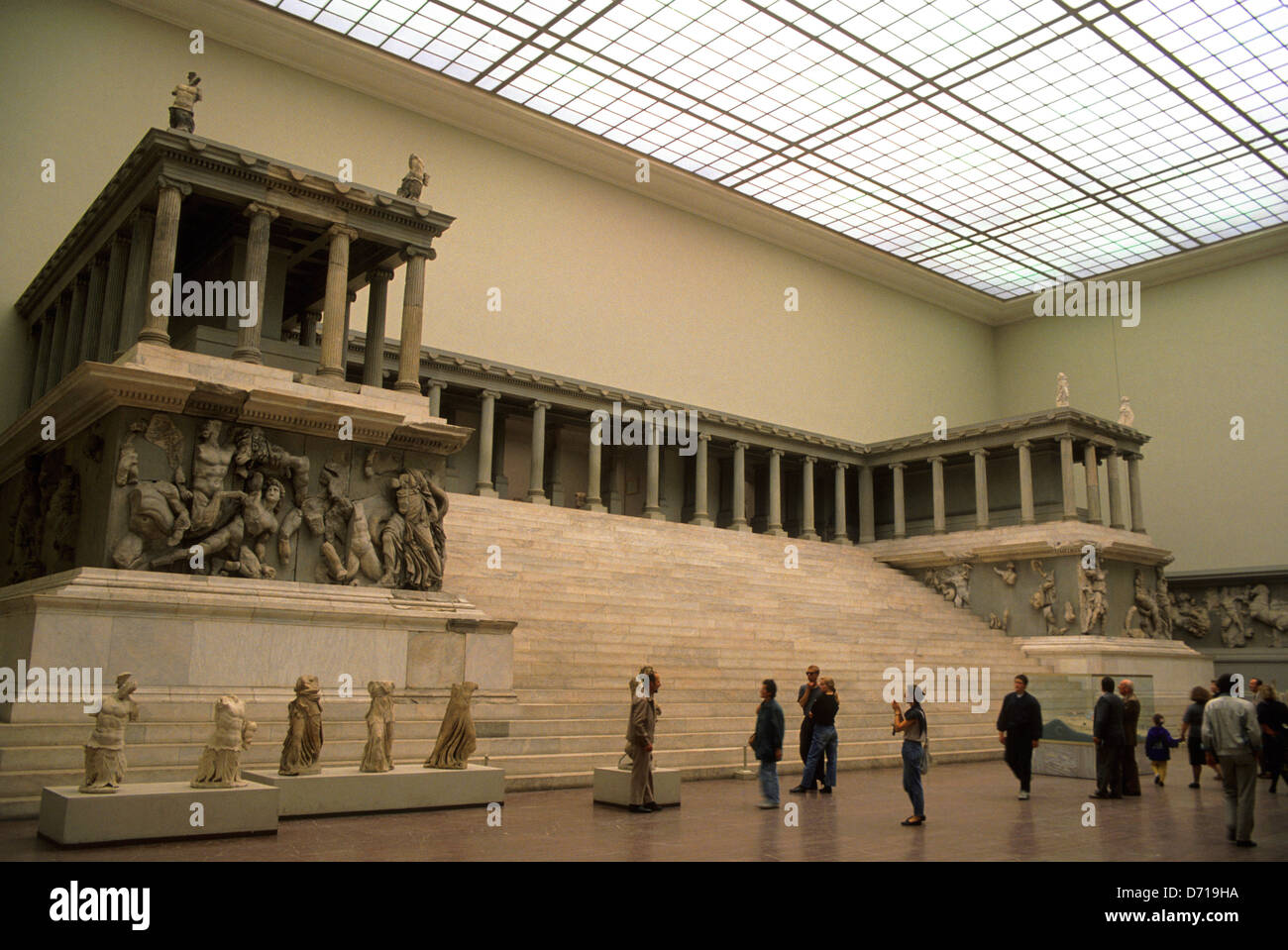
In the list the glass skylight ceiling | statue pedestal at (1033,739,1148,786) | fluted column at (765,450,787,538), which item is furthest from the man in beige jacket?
fluted column at (765,450,787,538)

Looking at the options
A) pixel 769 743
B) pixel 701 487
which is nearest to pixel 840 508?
pixel 701 487

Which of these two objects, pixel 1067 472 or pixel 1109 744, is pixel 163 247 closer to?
pixel 1109 744

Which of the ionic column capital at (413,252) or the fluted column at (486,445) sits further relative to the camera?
the fluted column at (486,445)

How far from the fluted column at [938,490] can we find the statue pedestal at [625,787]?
81.5ft

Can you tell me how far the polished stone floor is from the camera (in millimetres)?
8367

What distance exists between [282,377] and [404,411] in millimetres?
1896

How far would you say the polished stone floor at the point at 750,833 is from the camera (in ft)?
27.5

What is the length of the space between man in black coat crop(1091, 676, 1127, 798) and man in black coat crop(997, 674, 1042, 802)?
1.24m

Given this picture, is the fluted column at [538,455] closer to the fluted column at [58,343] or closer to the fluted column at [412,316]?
the fluted column at [412,316]

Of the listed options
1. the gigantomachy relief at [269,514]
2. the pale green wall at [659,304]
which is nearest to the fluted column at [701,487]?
the pale green wall at [659,304]

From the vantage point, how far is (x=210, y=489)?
46.6 ft

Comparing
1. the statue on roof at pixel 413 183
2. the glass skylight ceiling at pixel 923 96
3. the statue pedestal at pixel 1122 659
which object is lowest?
the statue pedestal at pixel 1122 659

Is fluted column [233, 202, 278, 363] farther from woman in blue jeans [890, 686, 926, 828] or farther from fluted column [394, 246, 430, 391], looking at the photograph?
woman in blue jeans [890, 686, 926, 828]
